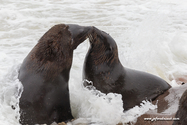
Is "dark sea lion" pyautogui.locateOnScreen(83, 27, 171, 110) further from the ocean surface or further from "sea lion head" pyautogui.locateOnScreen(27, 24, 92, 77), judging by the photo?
"sea lion head" pyautogui.locateOnScreen(27, 24, 92, 77)

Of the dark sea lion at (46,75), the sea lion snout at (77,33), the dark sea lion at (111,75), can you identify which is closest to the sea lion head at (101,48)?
the dark sea lion at (111,75)

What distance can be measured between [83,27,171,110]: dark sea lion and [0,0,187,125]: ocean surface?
133mm

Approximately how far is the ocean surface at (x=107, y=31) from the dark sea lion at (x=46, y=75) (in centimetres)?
14

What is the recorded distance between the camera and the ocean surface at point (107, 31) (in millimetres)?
2961

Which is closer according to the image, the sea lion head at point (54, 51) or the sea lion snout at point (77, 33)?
the sea lion head at point (54, 51)

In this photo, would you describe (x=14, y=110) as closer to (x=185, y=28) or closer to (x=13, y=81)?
Result: (x=13, y=81)

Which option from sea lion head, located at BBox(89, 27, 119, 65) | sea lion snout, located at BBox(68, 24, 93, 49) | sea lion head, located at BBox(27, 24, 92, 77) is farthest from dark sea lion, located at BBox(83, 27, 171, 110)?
sea lion head, located at BBox(27, 24, 92, 77)

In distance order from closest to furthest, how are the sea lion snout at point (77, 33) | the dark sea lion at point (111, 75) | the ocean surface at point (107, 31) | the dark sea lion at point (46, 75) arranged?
the dark sea lion at point (46, 75) < the sea lion snout at point (77, 33) < the ocean surface at point (107, 31) < the dark sea lion at point (111, 75)

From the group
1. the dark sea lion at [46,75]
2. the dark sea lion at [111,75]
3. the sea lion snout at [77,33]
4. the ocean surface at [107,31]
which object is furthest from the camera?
the dark sea lion at [111,75]

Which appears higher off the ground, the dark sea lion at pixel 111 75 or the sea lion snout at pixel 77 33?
the sea lion snout at pixel 77 33

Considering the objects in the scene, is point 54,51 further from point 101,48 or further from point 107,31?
point 107,31

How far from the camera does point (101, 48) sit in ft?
10.1

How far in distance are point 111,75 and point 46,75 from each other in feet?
2.92

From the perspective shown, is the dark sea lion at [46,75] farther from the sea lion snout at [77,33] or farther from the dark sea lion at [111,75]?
the dark sea lion at [111,75]
